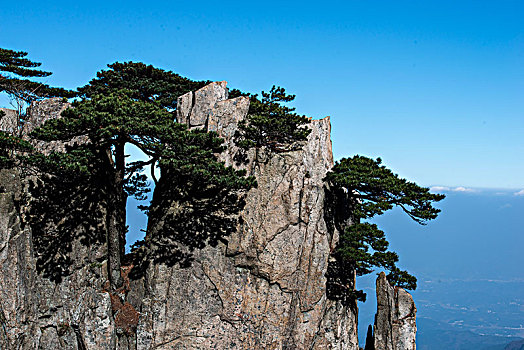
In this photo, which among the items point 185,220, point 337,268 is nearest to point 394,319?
point 337,268

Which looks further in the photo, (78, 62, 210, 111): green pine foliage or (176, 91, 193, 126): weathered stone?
(78, 62, 210, 111): green pine foliage

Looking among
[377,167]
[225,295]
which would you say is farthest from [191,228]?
[377,167]

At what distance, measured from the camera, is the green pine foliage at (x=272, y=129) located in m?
23.4

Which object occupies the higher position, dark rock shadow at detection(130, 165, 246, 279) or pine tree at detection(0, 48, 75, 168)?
pine tree at detection(0, 48, 75, 168)

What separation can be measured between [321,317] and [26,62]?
2449cm

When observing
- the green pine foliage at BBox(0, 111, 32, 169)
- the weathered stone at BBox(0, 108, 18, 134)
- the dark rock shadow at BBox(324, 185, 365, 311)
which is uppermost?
the weathered stone at BBox(0, 108, 18, 134)

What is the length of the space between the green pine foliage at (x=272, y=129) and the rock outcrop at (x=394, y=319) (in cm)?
994

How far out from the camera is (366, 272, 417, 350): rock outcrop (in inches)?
916

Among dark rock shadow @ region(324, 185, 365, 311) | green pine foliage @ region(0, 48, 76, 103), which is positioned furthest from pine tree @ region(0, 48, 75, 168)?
dark rock shadow @ region(324, 185, 365, 311)

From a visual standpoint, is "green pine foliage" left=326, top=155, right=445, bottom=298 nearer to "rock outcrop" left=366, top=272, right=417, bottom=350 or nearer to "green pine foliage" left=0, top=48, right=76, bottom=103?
"rock outcrop" left=366, top=272, right=417, bottom=350

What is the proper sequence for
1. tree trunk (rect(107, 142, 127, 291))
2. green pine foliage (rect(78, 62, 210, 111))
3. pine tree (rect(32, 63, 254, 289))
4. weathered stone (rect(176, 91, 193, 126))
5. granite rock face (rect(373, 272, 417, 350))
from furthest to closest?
1. green pine foliage (rect(78, 62, 210, 111))
2. weathered stone (rect(176, 91, 193, 126))
3. granite rock face (rect(373, 272, 417, 350))
4. tree trunk (rect(107, 142, 127, 291))
5. pine tree (rect(32, 63, 254, 289))

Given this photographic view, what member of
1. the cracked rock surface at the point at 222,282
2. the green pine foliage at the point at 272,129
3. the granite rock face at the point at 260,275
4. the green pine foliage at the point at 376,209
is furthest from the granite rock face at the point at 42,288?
the green pine foliage at the point at 376,209

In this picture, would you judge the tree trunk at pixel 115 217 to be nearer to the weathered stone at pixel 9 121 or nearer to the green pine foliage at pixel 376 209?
the weathered stone at pixel 9 121

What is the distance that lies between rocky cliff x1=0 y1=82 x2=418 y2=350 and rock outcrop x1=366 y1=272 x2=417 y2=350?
2.32m
